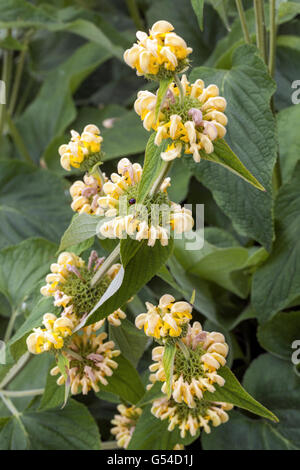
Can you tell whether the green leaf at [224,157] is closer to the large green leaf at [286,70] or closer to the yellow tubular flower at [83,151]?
the yellow tubular flower at [83,151]

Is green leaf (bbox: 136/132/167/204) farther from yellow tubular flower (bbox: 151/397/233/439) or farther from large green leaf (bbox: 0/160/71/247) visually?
large green leaf (bbox: 0/160/71/247)

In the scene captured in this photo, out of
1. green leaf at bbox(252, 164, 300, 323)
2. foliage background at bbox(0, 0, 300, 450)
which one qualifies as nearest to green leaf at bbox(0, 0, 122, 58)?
foliage background at bbox(0, 0, 300, 450)

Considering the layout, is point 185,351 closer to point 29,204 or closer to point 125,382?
point 125,382

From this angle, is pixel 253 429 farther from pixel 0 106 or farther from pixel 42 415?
pixel 0 106

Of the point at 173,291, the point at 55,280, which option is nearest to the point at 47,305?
the point at 55,280

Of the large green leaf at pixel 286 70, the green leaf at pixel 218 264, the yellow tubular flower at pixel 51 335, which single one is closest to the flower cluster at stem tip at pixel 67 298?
the yellow tubular flower at pixel 51 335
